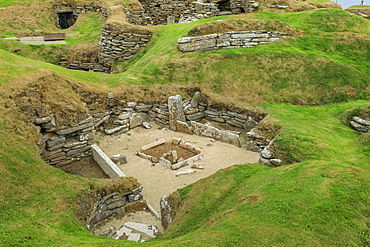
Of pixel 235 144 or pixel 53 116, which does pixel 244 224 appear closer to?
pixel 235 144

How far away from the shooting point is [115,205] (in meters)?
11.3

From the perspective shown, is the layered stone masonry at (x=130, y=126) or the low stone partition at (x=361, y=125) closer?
the layered stone masonry at (x=130, y=126)

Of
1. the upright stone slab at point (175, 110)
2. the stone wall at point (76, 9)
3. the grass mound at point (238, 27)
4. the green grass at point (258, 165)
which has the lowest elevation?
the upright stone slab at point (175, 110)

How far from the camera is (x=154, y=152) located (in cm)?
1653

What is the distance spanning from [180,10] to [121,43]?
10.7 meters

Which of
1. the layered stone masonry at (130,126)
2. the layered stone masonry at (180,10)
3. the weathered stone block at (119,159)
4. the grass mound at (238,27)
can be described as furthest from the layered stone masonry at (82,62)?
the weathered stone block at (119,159)

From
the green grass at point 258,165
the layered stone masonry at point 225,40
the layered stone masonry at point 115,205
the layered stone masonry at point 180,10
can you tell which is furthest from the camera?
the layered stone masonry at point 180,10

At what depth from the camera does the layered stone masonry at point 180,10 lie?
101 feet

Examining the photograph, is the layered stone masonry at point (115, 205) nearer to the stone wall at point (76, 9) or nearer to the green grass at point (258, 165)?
the green grass at point (258, 165)

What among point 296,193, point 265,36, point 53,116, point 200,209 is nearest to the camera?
point 296,193

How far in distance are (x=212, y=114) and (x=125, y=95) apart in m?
5.57

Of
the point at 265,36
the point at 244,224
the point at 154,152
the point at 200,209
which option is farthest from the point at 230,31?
the point at 244,224

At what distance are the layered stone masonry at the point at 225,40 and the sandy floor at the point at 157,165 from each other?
672 centimetres

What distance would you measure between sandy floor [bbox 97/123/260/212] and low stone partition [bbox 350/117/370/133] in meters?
5.28
